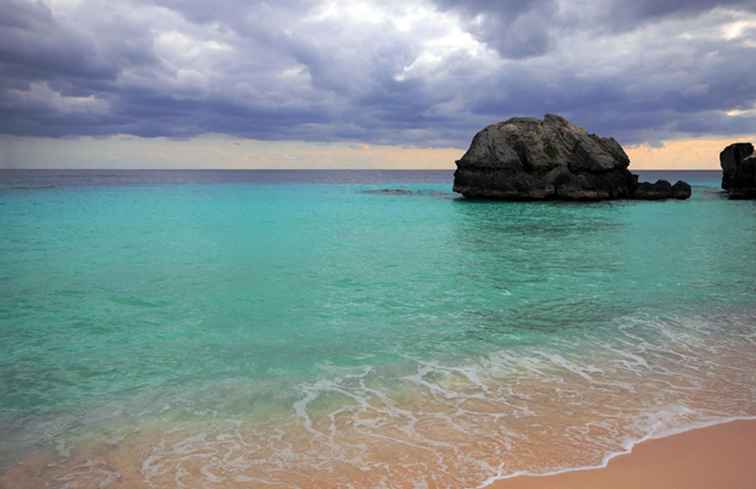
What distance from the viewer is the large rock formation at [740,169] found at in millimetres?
55031

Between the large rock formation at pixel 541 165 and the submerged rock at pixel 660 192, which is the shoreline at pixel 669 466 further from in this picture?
the submerged rock at pixel 660 192

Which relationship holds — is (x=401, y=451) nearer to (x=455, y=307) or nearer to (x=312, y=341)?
(x=312, y=341)

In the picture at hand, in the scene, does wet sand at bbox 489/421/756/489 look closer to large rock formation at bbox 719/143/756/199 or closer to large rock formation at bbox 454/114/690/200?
large rock formation at bbox 454/114/690/200

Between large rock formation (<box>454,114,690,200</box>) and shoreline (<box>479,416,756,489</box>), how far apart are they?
4772 cm

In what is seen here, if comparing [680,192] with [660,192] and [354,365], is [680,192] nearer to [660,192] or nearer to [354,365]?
[660,192]

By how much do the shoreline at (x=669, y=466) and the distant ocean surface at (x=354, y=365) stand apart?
123 mm

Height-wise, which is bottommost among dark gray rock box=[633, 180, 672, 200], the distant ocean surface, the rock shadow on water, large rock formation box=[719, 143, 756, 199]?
the distant ocean surface

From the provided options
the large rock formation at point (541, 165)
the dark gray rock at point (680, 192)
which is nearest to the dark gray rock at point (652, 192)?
the large rock formation at point (541, 165)

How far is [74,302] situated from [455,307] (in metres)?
8.78

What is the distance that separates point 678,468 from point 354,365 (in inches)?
166

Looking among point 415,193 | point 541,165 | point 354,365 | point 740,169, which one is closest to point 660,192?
point 740,169

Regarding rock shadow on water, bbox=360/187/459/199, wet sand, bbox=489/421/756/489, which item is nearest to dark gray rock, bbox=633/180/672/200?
rock shadow on water, bbox=360/187/459/199

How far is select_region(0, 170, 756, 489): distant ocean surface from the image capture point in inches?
187

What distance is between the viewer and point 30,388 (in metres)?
6.56
